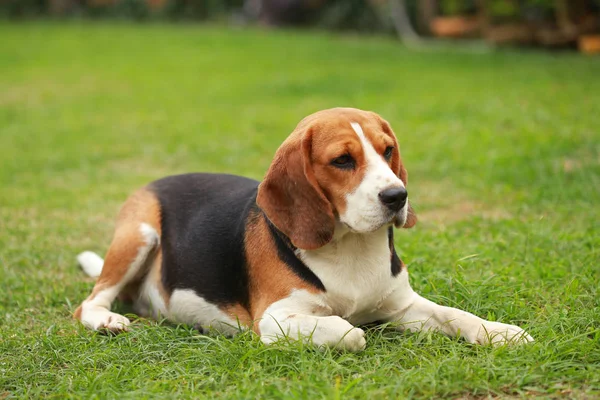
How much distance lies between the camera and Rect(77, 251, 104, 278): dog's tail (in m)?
6.02

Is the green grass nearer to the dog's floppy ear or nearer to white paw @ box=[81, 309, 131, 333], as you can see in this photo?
white paw @ box=[81, 309, 131, 333]

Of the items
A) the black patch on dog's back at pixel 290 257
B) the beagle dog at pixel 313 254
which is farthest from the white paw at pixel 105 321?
the black patch on dog's back at pixel 290 257

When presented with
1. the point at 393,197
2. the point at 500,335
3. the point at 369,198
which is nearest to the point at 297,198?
the point at 369,198

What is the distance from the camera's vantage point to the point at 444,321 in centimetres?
440

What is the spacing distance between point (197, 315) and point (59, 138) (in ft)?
25.4

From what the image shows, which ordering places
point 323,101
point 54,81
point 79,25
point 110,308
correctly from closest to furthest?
point 110,308
point 323,101
point 54,81
point 79,25

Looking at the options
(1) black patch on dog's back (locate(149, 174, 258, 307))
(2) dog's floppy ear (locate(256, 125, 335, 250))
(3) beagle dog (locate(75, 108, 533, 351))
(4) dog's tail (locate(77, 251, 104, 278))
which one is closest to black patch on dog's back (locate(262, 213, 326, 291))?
(3) beagle dog (locate(75, 108, 533, 351))

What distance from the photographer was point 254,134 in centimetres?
1108

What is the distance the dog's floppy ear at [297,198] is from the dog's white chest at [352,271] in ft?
0.56

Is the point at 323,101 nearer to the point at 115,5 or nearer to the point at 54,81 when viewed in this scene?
the point at 54,81

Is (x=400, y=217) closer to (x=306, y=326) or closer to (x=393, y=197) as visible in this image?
(x=393, y=197)

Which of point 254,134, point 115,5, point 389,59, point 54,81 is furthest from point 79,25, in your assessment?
point 254,134

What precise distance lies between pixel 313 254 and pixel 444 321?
816 millimetres

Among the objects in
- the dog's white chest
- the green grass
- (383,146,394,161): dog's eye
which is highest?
(383,146,394,161): dog's eye
